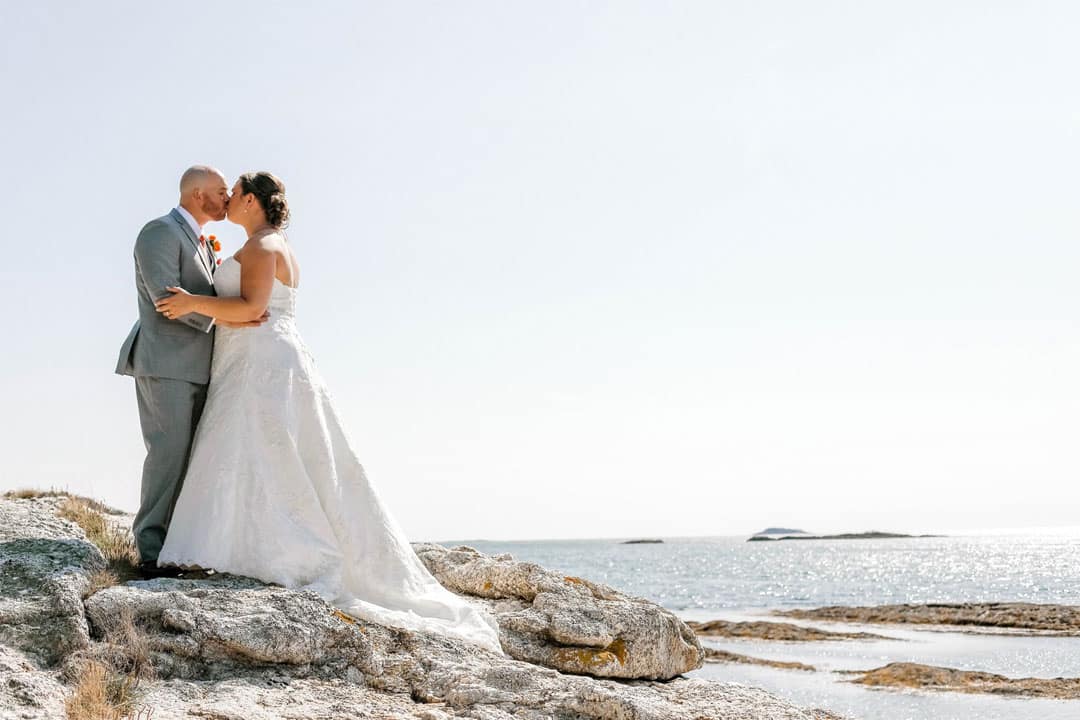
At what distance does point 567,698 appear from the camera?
19.7 ft

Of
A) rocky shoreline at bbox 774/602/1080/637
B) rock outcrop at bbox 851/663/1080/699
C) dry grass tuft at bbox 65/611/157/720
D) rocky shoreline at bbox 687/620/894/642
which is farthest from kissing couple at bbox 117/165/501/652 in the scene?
rocky shoreline at bbox 774/602/1080/637

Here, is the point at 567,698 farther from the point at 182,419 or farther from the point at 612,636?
the point at 182,419

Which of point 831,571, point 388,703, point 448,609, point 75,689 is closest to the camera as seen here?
point 75,689

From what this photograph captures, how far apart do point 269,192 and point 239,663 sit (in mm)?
3561

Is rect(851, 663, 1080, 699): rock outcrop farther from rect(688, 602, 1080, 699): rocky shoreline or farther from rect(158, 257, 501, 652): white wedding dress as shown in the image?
rect(158, 257, 501, 652): white wedding dress

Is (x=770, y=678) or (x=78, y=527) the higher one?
(x=78, y=527)

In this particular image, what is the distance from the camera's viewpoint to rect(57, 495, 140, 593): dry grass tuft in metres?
6.77

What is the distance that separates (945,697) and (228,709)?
17.6 m

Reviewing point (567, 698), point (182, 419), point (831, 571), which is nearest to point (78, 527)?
point (182, 419)

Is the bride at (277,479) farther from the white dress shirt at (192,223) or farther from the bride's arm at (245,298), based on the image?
the white dress shirt at (192,223)

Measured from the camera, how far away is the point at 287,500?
721 cm

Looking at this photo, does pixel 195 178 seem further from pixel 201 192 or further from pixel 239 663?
pixel 239 663

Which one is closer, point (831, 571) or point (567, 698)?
point (567, 698)

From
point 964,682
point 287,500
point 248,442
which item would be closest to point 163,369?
point 248,442
